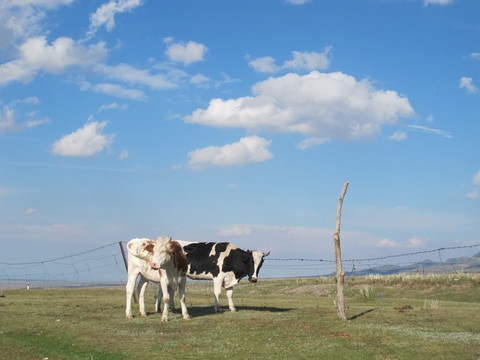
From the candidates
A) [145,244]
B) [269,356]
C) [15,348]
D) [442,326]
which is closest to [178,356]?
[269,356]

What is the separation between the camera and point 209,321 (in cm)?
2048

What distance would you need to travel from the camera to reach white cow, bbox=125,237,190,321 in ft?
69.7

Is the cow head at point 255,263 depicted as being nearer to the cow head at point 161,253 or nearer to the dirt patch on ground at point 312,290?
the cow head at point 161,253

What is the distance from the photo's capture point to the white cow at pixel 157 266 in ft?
69.7

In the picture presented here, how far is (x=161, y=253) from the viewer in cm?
2114

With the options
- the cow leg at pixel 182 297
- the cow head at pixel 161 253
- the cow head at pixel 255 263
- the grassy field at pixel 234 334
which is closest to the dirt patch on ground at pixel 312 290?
the grassy field at pixel 234 334

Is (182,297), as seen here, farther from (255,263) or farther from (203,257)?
(255,263)

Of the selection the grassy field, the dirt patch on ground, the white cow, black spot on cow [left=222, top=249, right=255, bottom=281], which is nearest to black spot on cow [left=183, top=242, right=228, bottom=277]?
black spot on cow [left=222, top=249, right=255, bottom=281]

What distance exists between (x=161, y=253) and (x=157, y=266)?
54 cm

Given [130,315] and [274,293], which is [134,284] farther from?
[274,293]

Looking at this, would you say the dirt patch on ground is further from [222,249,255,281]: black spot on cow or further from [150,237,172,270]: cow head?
[150,237,172,270]: cow head

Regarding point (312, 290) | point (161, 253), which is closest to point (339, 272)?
point (161, 253)

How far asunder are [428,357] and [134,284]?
13414 millimetres

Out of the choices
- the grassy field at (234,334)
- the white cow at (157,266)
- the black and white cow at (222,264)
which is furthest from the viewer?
the black and white cow at (222,264)
